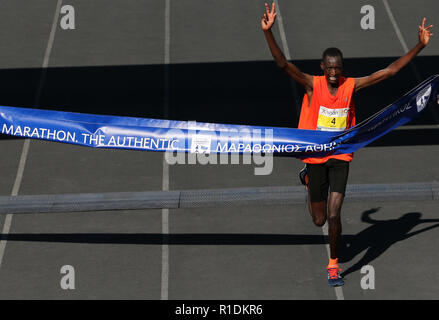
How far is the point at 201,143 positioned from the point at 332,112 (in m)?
1.40

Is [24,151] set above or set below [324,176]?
above

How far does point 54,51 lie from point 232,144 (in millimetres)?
8298

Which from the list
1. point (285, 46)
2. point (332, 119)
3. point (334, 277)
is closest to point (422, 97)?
point (332, 119)

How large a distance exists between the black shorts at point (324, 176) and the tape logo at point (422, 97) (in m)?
1.15

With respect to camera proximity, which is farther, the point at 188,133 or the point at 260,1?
the point at 260,1

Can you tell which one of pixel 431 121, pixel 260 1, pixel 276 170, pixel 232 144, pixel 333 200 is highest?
pixel 260 1

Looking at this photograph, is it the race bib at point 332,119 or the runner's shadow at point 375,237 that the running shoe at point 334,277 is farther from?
the race bib at point 332,119

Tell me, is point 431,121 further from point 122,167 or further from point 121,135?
point 121,135

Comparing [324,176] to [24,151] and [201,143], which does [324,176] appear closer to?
[201,143]

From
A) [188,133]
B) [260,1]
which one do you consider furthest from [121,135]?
[260,1]

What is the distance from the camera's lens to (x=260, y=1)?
19.6 meters

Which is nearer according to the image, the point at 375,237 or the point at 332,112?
the point at 332,112

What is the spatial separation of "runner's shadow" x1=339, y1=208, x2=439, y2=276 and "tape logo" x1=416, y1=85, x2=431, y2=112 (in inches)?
59.5

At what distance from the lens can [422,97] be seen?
10625mm
